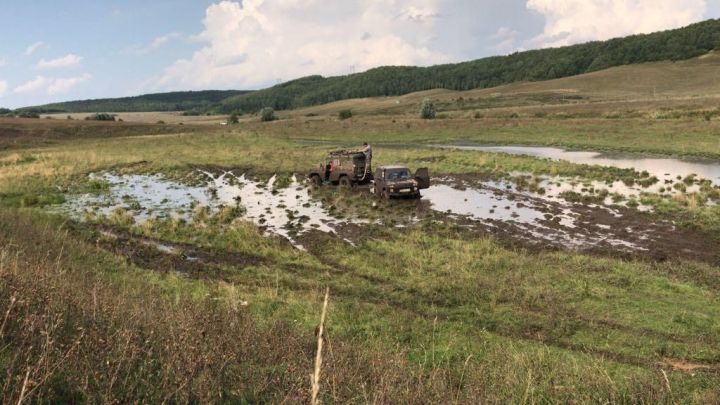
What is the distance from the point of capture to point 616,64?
158625 millimetres

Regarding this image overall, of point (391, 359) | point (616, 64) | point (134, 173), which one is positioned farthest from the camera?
point (616, 64)

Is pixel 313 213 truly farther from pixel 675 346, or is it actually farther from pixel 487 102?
pixel 487 102

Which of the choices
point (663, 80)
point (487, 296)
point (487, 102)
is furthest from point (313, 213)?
point (663, 80)

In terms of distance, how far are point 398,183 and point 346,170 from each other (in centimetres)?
541

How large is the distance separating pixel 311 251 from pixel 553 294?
8011mm

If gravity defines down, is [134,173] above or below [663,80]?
below

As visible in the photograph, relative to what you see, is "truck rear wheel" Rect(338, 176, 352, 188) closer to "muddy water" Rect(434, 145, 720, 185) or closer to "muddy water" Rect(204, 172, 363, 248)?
"muddy water" Rect(204, 172, 363, 248)

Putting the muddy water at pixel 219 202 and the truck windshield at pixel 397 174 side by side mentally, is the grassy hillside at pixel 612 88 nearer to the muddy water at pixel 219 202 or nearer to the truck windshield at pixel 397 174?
the muddy water at pixel 219 202

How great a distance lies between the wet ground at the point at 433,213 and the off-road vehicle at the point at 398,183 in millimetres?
570

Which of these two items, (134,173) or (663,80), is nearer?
(134,173)

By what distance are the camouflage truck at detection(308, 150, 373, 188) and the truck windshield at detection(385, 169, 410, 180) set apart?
3707 millimetres

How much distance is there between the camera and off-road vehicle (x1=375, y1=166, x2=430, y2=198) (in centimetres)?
2414

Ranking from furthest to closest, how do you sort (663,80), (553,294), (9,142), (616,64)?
(616,64), (663,80), (9,142), (553,294)

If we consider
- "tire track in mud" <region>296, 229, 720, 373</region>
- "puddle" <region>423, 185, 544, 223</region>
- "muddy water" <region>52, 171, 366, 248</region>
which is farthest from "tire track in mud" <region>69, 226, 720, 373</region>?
"puddle" <region>423, 185, 544, 223</region>
